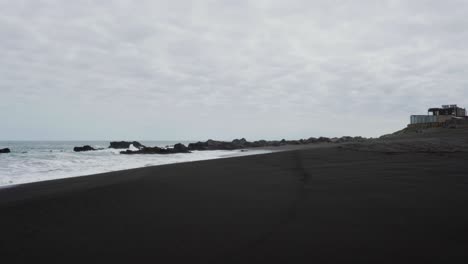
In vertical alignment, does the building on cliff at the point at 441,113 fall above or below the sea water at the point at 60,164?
above

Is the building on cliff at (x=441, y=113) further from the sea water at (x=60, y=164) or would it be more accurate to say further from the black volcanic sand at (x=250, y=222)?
the black volcanic sand at (x=250, y=222)

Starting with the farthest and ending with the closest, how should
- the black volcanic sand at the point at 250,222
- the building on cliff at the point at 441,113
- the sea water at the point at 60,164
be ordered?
1. the building on cliff at the point at 441,113
2. the sea water at the point at 60,164
3. the black volcanic sand at the point at 250,222

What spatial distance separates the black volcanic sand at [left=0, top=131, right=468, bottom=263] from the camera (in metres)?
2.39

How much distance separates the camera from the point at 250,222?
317 centimetres

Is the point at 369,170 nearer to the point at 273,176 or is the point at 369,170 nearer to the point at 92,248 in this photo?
the point at 273,176

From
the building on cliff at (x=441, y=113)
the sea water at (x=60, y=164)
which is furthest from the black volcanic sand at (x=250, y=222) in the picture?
the building on cliff at (x=441, y=113)

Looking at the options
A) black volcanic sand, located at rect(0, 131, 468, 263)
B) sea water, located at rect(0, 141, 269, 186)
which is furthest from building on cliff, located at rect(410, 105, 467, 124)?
black volcanic sand, located at rect(0, 131, 468, 263)

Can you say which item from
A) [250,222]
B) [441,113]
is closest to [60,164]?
[250,222]

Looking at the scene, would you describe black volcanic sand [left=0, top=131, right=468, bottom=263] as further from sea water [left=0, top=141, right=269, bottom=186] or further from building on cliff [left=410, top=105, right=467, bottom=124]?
building on cliff [left=410, top=105, right=467, bottom=124]

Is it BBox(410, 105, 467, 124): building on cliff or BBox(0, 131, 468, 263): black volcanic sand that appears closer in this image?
BBox(0, 131, 468, 263): black volcanic sand

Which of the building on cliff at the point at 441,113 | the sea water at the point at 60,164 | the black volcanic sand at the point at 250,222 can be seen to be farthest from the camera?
the building on cliff at the point at 441,113

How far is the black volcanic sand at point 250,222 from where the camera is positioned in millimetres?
2391

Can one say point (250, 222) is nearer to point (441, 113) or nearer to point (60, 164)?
point (60, 164)

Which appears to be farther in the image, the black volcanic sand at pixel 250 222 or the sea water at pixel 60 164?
the sea water at pixel 60 164
